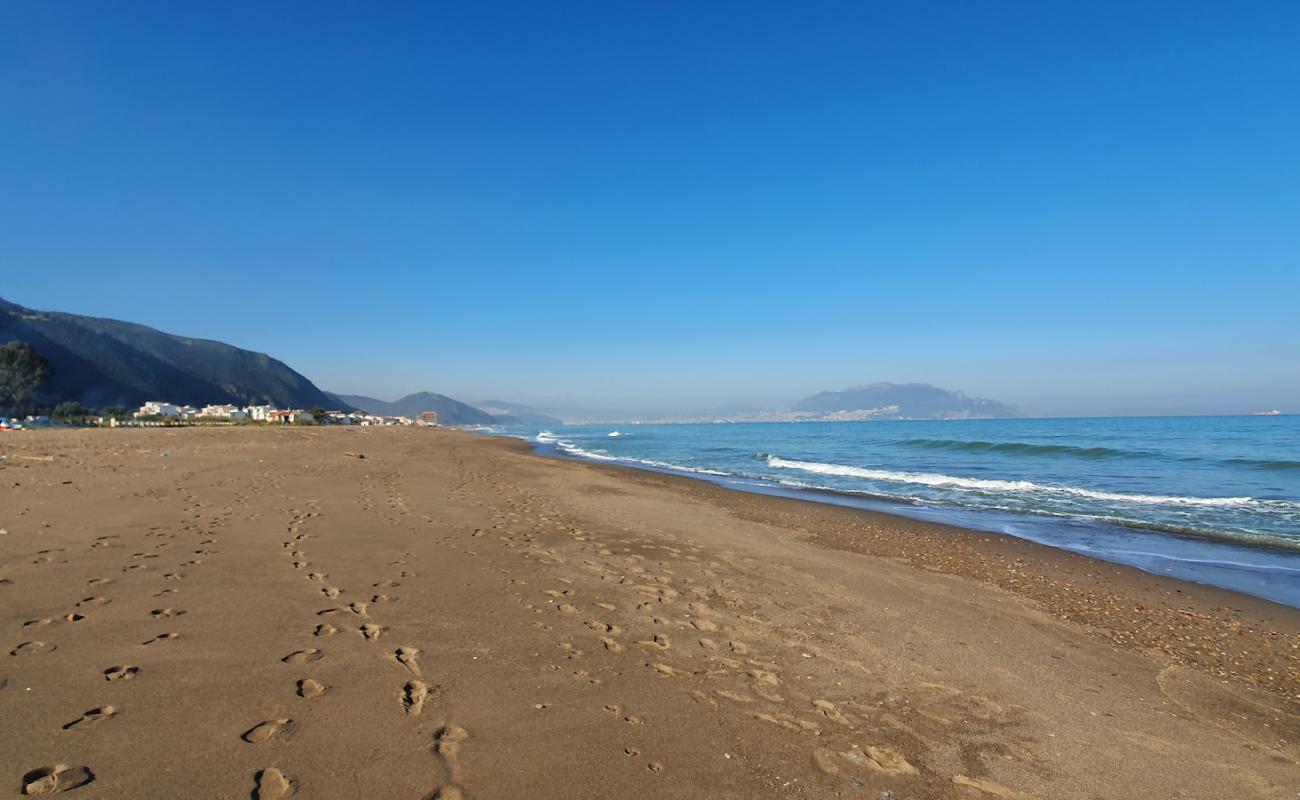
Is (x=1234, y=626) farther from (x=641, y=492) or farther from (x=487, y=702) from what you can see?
(x=641, y=492)

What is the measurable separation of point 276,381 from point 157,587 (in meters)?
178

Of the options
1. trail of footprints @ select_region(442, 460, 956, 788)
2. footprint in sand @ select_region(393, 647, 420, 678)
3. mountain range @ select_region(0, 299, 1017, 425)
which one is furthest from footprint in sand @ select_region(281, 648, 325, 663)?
mountain range @ select_region(0, 299, 1017, 425)

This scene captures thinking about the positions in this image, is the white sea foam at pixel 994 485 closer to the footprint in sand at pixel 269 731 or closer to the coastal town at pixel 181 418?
the footprint in sand at pixel 269 731

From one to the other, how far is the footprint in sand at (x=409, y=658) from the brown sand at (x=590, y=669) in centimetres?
2

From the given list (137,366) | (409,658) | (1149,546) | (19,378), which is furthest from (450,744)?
(137,366)

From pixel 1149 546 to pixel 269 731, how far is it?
1361cm

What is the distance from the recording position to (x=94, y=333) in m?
115

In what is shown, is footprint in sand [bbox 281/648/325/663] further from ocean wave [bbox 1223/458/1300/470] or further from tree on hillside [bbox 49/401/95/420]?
tree on hillside [bbox 49/401/95/420]

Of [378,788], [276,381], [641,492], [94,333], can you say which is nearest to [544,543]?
[378,788]

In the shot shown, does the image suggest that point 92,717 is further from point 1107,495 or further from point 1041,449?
point 1041,449

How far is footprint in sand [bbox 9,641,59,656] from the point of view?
369 centimetres

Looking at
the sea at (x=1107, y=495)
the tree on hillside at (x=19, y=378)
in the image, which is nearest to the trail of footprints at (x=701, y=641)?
the sea at (x=1107, y=495)

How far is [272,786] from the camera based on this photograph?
259 centimetres

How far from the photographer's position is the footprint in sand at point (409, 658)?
12.8 feet
